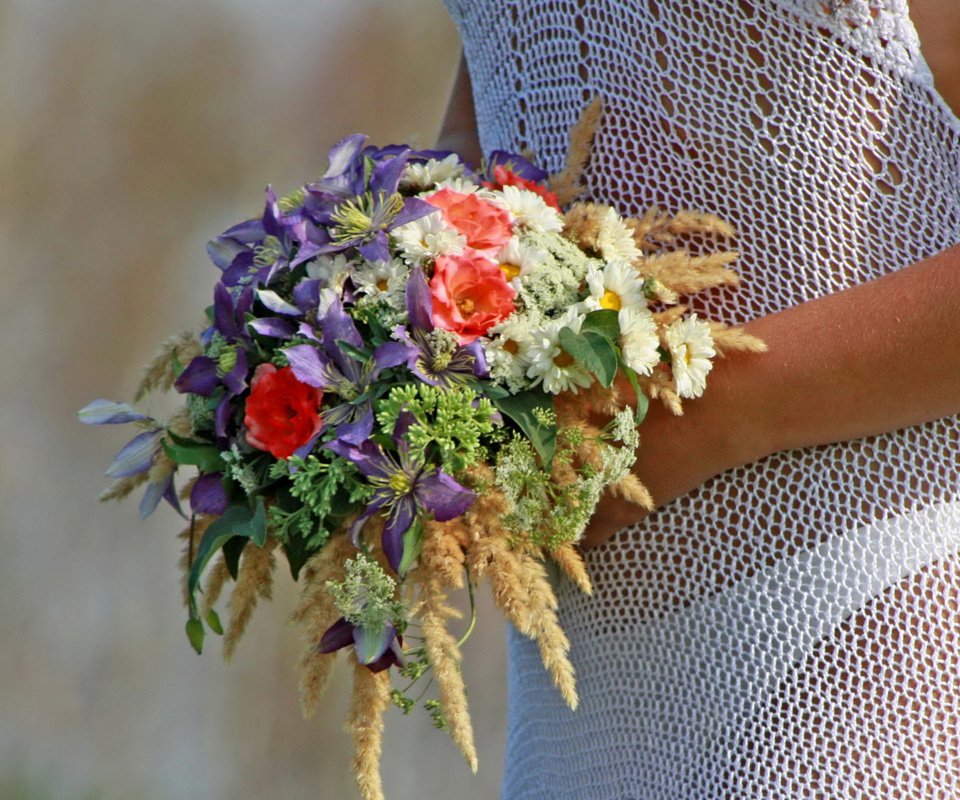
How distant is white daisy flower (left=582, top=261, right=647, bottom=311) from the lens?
104 cm

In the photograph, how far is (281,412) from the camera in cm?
104

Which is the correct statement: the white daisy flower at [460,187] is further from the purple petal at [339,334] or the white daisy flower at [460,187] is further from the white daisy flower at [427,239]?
the purple petal at [339,334]

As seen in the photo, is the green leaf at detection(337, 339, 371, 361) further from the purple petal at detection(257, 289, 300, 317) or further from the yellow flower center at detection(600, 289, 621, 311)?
the yellow flower center at detection(600, 289, 621, 311)

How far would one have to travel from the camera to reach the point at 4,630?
3.54 meters

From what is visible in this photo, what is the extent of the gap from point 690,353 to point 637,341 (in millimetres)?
71

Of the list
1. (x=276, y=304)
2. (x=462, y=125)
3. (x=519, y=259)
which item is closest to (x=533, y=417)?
(x=519, y=259)

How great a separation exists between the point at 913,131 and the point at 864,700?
546 millimetres

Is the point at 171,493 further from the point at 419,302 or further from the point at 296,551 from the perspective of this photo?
the point at 419,302

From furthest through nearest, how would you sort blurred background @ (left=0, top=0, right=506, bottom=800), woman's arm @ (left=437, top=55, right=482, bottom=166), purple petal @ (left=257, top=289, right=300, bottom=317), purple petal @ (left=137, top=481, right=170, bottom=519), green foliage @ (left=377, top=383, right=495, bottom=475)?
blurred background @ (left=0, top=0, right=506, bottom=800) < woman's arm @ (left=437, top=55, right=482, bottom=166) < purple petal @ (left=137, top=481, right=170, bottom=519) < purple petal @ (left=257, top=289, right=300, bottom=317) < green foliage @ (left=377, top=383, right=495, bottom=475)

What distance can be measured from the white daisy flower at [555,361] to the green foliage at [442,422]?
7 centimetres

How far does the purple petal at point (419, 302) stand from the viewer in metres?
1.01

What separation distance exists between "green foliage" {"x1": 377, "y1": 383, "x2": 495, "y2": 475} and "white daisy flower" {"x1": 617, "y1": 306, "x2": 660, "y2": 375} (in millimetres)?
133

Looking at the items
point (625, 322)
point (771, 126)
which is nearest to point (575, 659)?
point (625, 322)

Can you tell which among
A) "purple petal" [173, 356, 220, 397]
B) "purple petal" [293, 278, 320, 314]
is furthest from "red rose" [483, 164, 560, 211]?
"purple petal" [173, 356, 220, 397]
